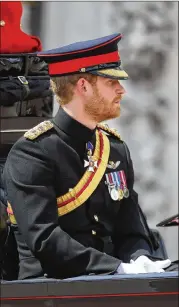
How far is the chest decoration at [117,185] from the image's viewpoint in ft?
13.1

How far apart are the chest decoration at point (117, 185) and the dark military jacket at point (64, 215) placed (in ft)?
0.05

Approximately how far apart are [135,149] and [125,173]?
2354 millimetres

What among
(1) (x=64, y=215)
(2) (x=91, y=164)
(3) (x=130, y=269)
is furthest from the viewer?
(2) (x=91, y=164)

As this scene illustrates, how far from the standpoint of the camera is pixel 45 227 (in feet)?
12.2

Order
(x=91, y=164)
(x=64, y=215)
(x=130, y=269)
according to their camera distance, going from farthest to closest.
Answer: (x=91, y=164)
(x=64, y=215)
(x=130, y=269)

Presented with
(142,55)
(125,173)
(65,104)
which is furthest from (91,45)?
(142,55)

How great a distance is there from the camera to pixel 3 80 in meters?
4.53

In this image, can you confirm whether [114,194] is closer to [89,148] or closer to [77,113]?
[89,148]

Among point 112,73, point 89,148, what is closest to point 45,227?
point 89,148

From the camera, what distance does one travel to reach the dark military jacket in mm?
3727

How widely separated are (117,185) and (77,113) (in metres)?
0.32

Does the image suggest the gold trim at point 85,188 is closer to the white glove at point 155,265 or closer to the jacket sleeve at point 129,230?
the jacket sleeve at point 129,230

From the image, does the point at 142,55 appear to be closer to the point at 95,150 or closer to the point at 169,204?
the point at 169,204

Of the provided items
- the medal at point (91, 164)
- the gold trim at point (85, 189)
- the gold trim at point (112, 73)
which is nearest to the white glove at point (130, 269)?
the gold trim at point (85, 189)
